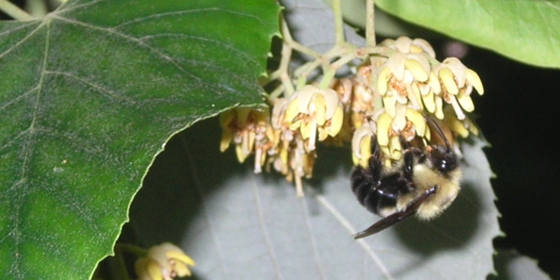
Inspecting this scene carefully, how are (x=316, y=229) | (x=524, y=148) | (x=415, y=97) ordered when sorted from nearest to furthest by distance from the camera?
(x=415, y=97), (x=316, y=229), (x=524, y=148)

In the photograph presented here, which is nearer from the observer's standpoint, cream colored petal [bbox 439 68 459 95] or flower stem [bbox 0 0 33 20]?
cream colored petal [bbox 439 68 459 95]

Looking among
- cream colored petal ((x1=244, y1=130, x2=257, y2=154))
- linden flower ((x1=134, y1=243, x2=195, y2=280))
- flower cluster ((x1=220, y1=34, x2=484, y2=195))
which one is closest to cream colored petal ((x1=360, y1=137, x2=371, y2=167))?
flower cluster ((x1=220, y1=34, x2=484, y2=195))

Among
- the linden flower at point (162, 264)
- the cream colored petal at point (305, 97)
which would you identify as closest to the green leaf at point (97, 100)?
the cream colored petal at point (305, 97)

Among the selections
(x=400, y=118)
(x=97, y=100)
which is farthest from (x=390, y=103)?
(x=97, y=100)

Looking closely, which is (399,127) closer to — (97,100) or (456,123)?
(456,123)

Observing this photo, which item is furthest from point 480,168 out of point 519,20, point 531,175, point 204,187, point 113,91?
point 531,175

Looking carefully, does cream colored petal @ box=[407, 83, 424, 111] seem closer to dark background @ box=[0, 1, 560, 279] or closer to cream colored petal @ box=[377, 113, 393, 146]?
cream colored petal @ box=[377, 113, 393, 146]
